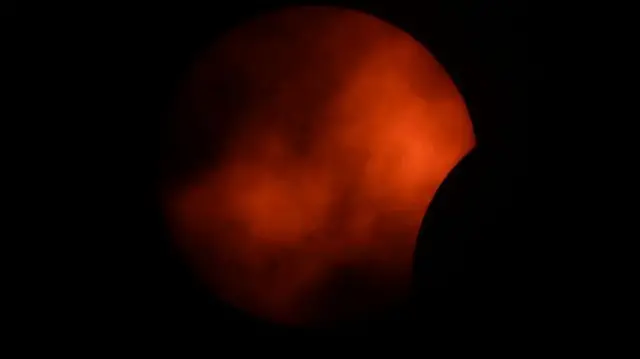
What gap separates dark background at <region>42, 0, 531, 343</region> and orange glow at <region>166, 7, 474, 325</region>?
0.03m

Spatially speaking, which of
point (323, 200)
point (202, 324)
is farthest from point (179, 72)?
point (202, 324)

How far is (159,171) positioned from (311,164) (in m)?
0.25

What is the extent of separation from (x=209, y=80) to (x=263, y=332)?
0.42 metres

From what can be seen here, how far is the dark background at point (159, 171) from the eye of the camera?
39.0 inches

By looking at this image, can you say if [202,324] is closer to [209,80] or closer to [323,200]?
[323,200]

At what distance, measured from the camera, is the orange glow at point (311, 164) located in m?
1.04

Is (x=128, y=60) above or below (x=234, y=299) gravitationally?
above

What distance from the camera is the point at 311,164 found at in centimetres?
105

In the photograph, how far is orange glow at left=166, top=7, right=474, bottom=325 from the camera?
3.41 ft

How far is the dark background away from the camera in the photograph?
990 millimetres

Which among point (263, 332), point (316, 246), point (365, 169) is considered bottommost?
point (263, 332)

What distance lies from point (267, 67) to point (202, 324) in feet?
1.42

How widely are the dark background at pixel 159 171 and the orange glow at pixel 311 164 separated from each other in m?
0.03

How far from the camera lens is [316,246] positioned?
3.51 ft
